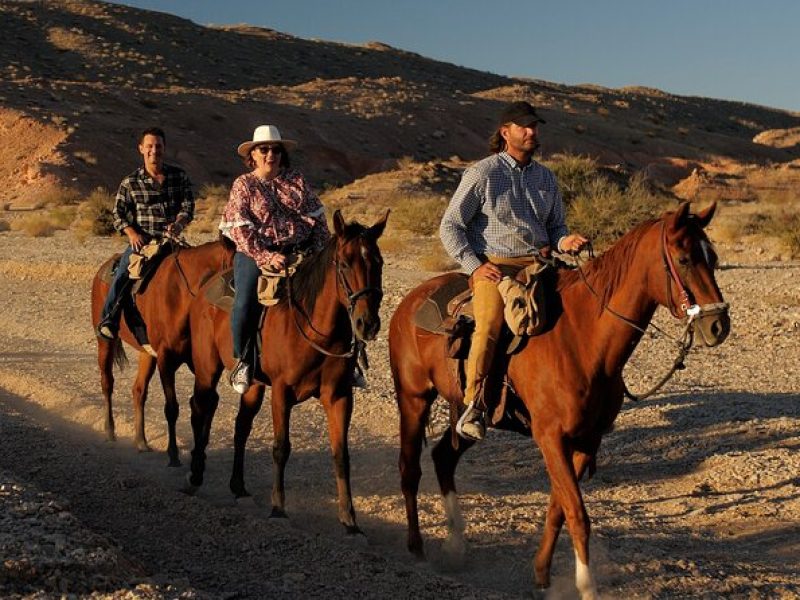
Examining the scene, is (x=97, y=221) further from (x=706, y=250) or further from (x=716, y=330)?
(x=716, y=330)

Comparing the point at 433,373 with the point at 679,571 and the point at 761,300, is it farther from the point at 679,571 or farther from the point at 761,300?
the point at 761,300

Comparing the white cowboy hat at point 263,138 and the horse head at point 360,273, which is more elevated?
the white cowboy hat at point 263,138

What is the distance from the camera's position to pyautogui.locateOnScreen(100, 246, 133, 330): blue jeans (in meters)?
10.3

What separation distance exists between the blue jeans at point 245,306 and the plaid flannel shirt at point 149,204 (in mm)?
2243

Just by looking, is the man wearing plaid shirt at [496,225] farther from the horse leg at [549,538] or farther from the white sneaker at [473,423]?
the horse leg at [549,538]

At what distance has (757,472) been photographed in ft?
28.6

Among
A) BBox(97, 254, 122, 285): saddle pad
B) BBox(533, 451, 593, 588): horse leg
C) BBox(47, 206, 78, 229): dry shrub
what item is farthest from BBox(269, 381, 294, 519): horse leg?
BBox(47, 206, 78, 229): dry shrub

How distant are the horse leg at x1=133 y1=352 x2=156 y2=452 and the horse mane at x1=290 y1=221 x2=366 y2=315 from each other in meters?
3.28

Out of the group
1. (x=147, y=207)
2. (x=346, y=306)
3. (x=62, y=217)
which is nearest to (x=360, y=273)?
(x=346, y=306)

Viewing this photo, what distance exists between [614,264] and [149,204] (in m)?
5.76

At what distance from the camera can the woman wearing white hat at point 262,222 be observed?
805cm

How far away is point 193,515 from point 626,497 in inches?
137

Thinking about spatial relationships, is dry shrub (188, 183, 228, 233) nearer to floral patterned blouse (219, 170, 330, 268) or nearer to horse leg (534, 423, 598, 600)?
floral patterned blouse (219, 170, 330, 268)

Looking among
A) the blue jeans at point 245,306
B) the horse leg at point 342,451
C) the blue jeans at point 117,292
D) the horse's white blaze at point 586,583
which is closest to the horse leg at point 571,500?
the horse's white blaze at point 586,583
